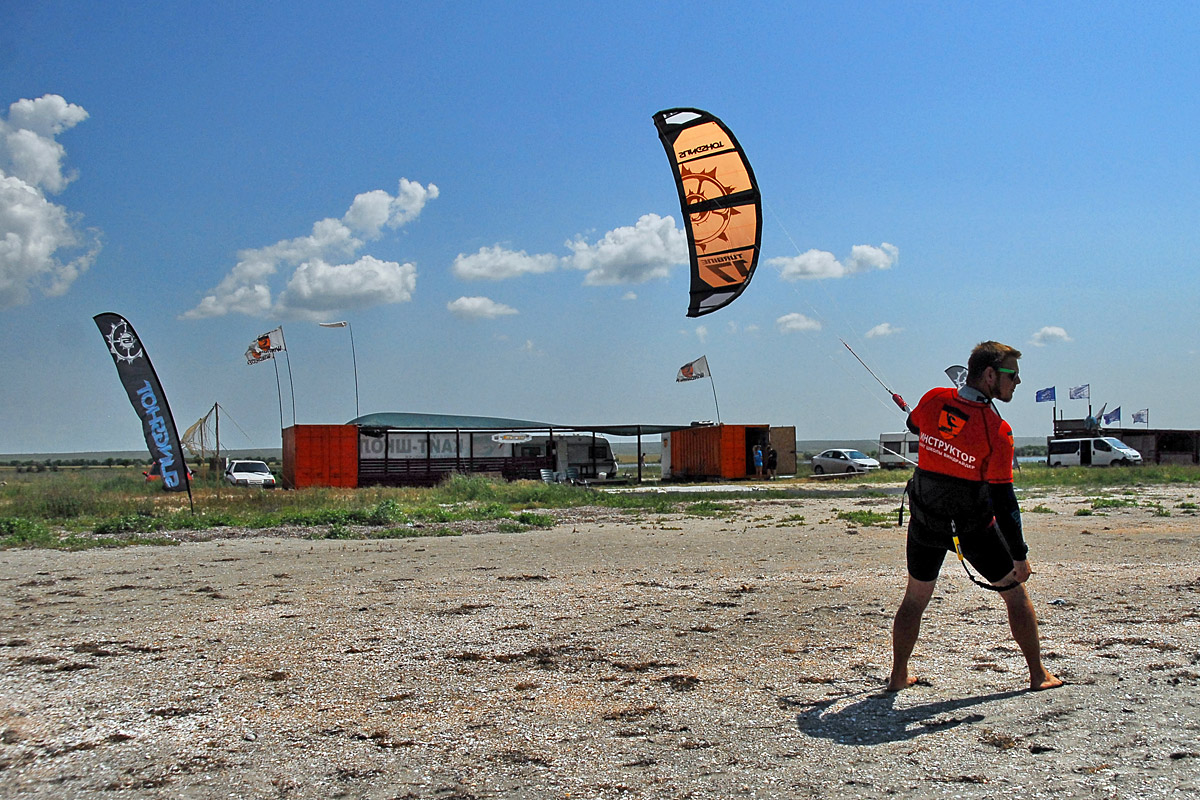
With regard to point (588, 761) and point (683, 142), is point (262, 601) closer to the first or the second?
point (588, 761)

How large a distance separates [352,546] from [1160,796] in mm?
11055

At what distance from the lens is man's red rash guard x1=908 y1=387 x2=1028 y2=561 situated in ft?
14.7

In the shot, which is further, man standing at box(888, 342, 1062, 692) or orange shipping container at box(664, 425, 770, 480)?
orange shipping container at box(664, 425, 770, 480)

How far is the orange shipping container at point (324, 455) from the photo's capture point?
32.0 meters

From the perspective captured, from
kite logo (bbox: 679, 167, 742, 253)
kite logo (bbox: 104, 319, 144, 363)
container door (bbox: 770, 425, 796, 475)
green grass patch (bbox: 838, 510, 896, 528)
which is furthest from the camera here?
container door (bbox: 770, 425, 796, 475)

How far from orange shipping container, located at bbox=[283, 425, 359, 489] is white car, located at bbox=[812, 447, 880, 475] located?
21928 millimetres

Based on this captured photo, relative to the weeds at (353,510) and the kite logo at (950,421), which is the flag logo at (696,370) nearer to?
the weeds at (353,510)

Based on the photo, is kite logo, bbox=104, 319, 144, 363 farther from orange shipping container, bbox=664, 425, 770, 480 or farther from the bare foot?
orange shipping container, bbox=664, 425, 770, 480

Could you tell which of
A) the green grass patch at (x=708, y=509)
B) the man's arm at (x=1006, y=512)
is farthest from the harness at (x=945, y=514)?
the green grass patch at (x=708, y=509)

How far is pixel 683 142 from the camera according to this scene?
510 inches

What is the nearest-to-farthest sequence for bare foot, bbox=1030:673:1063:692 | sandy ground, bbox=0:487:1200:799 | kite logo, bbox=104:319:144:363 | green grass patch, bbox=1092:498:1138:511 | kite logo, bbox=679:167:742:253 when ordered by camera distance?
sandy ground, bbox=0:487:1200:799, bare foot, bbox=1030:673:1063:692, kite logo, bbox=679:167:742:253, green grass patch, bbox=1092:498:1138:511, kite logo, bbox=104:319:144:363

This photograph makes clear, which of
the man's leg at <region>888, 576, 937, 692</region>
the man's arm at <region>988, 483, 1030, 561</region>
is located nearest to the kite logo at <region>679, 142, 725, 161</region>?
the man's arm at <region>988, 483, 1030, 561</region>

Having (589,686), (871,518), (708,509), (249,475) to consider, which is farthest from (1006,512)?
(249,475)

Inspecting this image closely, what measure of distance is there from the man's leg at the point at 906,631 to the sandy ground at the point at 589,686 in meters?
0.14
